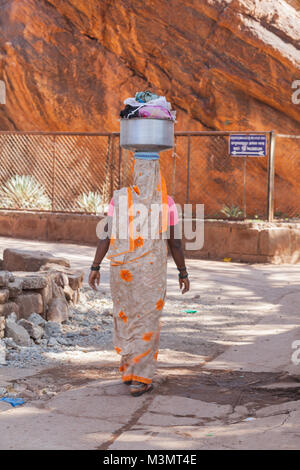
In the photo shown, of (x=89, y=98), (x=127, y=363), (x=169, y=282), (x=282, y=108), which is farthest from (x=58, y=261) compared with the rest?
(x=89, y=98)

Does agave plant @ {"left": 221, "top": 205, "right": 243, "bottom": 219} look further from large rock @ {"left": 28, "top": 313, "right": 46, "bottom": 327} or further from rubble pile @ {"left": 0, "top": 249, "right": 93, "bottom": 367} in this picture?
large rock @ {"left": 28, "top": 313, "right": 46, "bottom": 327}

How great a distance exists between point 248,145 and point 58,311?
6.63m

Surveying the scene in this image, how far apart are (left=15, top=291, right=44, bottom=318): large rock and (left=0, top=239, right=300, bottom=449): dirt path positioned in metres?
0.55

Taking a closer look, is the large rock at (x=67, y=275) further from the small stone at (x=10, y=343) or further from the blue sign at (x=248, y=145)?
the blue sign at (x=248, y=145)

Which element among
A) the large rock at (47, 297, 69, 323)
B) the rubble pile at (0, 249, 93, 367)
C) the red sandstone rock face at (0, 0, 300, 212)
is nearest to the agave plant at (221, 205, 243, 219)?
the red sandstone rock face at (0, 0, 300, 212)

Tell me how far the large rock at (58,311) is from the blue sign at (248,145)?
6.38m

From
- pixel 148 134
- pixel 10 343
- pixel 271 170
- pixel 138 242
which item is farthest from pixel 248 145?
pixel 138 242

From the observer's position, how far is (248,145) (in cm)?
1235

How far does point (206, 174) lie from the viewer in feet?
55.0

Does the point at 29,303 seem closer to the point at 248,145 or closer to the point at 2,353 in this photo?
the point at 2,353

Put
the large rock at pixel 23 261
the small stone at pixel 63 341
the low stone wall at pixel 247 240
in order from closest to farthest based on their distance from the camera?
the small stone at pixel 63 341
the large rock at pixel 23 261
the low stone wall at pixel 247 240

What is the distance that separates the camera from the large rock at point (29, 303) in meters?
6.40

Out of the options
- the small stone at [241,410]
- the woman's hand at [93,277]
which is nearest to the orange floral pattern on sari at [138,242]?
the woman's hand at [93,277]

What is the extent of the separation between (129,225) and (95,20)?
13598 mm
